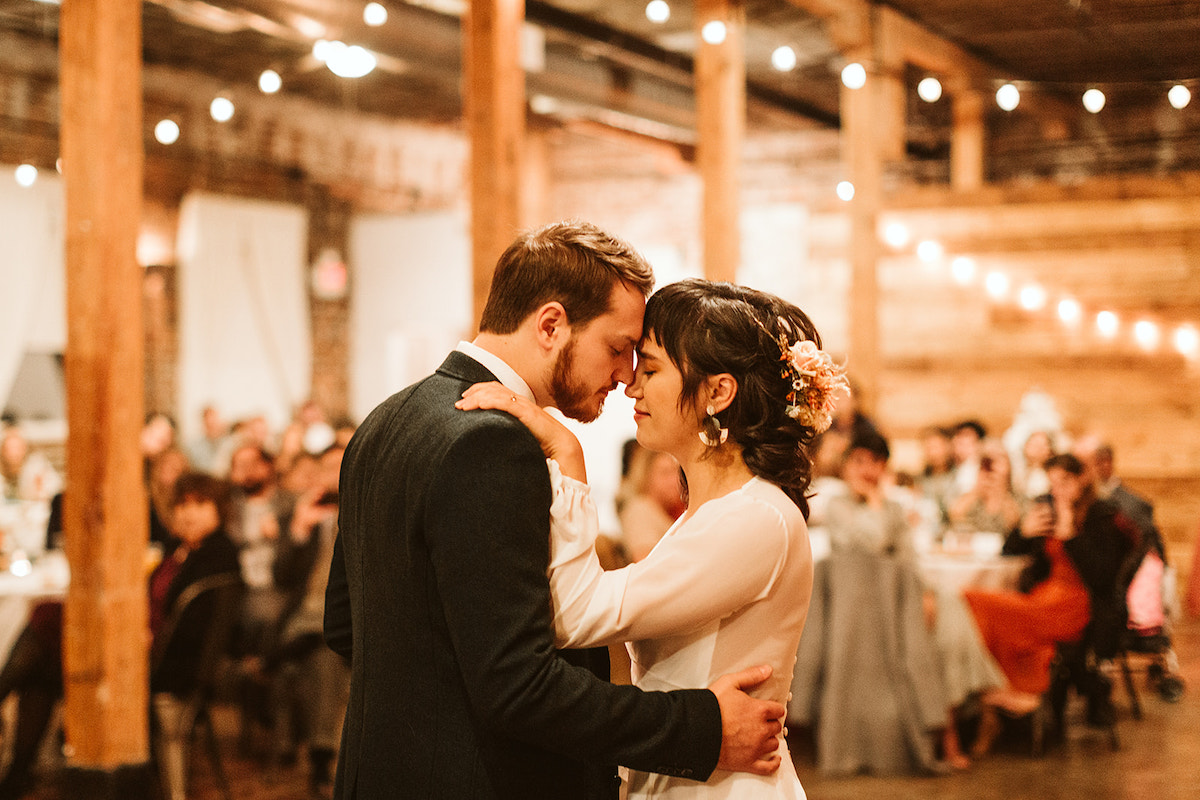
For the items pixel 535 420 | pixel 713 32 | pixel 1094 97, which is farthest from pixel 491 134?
pixel 1094 97

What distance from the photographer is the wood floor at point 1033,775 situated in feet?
16.3

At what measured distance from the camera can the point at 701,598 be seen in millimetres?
1676

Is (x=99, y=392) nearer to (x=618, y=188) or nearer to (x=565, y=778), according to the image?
(x=565, y=778)

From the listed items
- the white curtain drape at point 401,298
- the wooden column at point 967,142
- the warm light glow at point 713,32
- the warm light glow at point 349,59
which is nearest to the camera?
the warm light glow at point 349,59

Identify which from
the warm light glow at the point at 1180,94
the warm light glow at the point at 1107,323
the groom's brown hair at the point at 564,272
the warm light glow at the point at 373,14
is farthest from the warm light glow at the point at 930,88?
the groom's brown hair at the point at 564,272

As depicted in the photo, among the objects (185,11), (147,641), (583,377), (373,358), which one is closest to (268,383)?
(373,358)

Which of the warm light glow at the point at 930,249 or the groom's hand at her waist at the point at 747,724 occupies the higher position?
the warm light glow at the point at 930,249

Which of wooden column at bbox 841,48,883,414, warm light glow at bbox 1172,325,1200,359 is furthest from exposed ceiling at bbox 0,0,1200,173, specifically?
warm light glow at bbox 1172,325,1200,359

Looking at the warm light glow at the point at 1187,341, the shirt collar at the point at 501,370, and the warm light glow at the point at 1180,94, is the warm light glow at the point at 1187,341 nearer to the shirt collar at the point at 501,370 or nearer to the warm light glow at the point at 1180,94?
the warm light glow at the point at 1180,94

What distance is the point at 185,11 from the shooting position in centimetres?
856

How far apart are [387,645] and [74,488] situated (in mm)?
2967

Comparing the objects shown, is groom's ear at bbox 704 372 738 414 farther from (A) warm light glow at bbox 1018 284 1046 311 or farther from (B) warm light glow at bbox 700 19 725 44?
(A) warm light glow at bbox 1018 284 1046 311

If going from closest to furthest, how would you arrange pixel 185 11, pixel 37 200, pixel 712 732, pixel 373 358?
pixel 712 732
pixel 185 11
pixel 37 200
pixel 373 358

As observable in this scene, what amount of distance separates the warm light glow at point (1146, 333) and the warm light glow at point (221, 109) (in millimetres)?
7329
